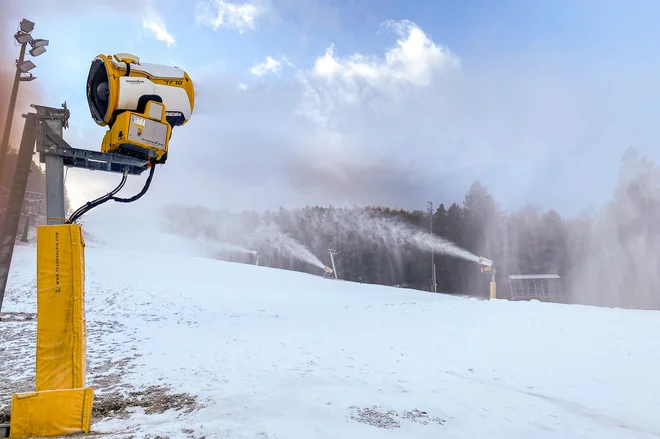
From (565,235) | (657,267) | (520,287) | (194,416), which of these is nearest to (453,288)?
(520,287)

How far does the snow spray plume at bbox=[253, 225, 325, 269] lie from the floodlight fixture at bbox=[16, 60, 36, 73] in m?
63.6

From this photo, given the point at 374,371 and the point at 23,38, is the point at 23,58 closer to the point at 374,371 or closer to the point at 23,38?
the point at 23,38

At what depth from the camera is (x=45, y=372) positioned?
13.6 feet

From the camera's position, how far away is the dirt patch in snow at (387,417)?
4855mm

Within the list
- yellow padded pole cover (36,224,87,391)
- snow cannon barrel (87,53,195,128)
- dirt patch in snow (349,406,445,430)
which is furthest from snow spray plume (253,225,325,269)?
yellow padded pole cover (36,224,87,391)

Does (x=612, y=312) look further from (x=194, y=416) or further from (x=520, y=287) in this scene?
(x=520, y=287)

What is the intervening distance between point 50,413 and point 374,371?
5657 millimetres

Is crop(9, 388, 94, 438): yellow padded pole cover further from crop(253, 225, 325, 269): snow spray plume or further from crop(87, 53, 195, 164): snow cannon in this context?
crop(253, 225, 325, 269): snow spray plume

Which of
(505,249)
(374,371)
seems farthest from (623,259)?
(374,371)

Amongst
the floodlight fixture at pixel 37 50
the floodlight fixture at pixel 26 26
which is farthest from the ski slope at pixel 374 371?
the floodlight fixture at pixel 26 26

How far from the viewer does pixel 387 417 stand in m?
5.11

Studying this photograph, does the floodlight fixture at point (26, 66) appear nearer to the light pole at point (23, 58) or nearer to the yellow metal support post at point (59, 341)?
the light pole at point (23, 58)

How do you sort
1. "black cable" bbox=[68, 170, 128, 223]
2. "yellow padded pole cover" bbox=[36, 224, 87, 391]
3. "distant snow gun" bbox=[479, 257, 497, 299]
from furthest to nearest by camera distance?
"distant snow gun" bbox=[479, 257, 497, 299]
"black cable" bbox=[68, 170, 128, 223]
"yellow padded pole cover" bbox=[36, 224, 87, 391]

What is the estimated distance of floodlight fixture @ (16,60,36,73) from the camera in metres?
19.6
